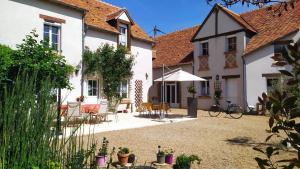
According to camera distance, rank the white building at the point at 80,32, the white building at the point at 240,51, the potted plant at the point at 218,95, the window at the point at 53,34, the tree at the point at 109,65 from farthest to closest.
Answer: the potted plant at the point at 218,95
the white building at the point at 240,51
the tree at the point at 109,65
the window at the point at 53,34
the white building at the point at 80,32

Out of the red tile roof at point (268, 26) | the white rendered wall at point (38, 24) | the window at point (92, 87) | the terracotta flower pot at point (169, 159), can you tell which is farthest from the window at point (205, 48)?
the terracotta flower pot at point (169, 159)

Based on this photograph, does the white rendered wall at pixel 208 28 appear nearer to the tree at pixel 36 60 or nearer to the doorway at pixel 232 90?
the doorway at pixel 232 90

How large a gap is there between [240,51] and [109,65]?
981 centimetres

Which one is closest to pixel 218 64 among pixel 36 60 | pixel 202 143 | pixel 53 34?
pixel 53 34

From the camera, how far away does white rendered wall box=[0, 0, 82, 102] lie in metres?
13.0

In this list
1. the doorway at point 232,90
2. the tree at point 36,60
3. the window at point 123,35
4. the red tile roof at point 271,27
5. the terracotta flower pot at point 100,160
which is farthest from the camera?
the doorway at point 232,90

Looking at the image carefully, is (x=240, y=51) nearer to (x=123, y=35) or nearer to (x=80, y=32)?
(x=123, y=35)

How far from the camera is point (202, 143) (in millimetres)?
8781

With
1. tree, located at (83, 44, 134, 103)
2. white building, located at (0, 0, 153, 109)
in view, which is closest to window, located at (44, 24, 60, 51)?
white building, located at (0, 0, 153, 109)

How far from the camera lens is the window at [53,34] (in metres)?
14.7

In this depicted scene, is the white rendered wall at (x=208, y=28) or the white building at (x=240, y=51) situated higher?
the white rendered wall at (x=208, y=28)

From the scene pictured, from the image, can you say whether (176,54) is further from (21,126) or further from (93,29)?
(21,126)

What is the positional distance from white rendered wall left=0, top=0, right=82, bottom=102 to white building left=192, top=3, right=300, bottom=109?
1071 centimetres

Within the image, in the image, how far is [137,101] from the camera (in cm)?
2116
